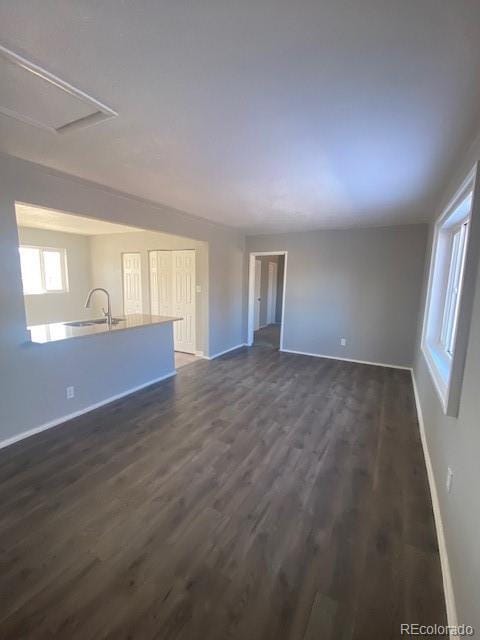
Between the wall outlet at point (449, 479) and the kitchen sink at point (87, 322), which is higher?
the kitchen sink at point (87, 322)

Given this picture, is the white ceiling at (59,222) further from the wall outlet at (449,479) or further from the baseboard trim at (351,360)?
the wall outlet at (449,479)

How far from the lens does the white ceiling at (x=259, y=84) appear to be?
1.02m

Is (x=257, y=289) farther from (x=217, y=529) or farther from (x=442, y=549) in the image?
(x=442, y=549)

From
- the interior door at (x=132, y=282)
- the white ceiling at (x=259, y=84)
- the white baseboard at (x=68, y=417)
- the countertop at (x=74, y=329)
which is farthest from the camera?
the interior door at (x=132, y=282)

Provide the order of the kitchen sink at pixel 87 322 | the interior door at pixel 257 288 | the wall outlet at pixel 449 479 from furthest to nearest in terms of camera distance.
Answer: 1. the interior door at pixel 257 288
2. the kitchen sink at pixel 87 322
3. the wall outlet at pixel 449 479

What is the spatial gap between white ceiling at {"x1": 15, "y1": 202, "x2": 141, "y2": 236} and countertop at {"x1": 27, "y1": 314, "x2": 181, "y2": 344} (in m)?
1.43

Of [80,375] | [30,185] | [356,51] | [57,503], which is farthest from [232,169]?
[57,503]

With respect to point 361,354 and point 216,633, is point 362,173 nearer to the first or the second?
point 216,633

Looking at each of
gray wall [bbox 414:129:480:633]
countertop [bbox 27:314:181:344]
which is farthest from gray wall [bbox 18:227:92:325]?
gray wall [bbox 414:129:480:633]

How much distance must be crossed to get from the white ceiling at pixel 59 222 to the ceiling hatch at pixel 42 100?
237cm

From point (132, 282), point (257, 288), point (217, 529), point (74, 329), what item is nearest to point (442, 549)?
point (217, 529)

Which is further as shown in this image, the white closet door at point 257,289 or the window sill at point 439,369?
the white closet door at point 257,289

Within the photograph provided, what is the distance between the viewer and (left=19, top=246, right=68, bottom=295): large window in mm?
5922

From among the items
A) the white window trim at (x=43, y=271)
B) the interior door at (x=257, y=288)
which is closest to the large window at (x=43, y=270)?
the white window trim at (x=43, y=271)
